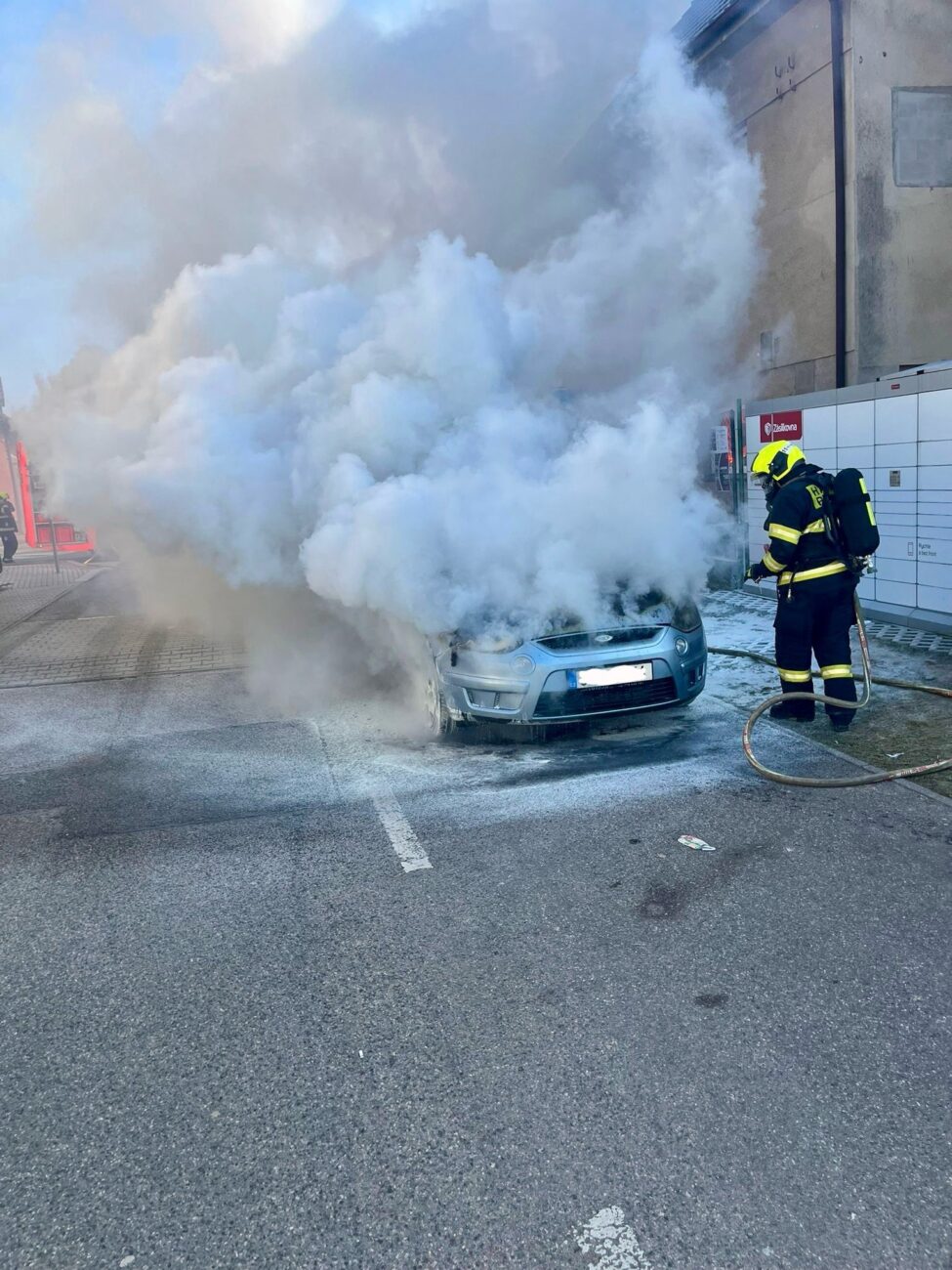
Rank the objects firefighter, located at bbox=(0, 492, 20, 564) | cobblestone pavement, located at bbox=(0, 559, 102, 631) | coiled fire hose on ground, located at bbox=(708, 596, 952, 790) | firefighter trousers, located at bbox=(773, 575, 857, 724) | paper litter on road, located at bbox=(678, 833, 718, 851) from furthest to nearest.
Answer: firefighter, located at bbox=(0, 492, 20, 564) < cobblestone pavement, located at bbox=(0, 559, 102, 631) < firefighter trousers, located at bbox=(773, 575, 857, 724) < coiled fire hose on ground, located at bbox=(708, 596, 952, 790) < paper litter on road, located at bbox=(678, 833, 718, 851)

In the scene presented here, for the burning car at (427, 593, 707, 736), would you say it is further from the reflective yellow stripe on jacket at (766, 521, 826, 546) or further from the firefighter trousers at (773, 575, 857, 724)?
the reflective yellow stripe on jacket at (766, 521, 826, 546)

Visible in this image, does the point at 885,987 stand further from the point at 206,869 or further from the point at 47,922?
the point at 47,922

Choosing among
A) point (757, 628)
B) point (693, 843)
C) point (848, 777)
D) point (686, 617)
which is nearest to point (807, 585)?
point (686, 617)

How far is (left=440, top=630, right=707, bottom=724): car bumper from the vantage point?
17.8ft

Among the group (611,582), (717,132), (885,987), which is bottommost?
(885,987)

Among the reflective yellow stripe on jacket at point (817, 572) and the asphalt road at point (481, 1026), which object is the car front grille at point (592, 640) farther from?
the reflective yellow stripe on jacket at point (817, 572)

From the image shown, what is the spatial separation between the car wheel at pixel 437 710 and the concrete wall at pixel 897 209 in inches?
305

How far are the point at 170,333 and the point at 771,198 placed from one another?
6767mm

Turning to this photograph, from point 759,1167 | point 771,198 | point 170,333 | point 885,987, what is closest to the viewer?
point 759,1167

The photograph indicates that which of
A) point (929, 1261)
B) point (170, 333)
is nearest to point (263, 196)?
point (170, 333)

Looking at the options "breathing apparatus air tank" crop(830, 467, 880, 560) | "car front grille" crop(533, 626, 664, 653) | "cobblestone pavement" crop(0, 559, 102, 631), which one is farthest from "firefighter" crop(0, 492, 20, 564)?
"breathing apparatus air tank" crop(830, 467, 880, 560)

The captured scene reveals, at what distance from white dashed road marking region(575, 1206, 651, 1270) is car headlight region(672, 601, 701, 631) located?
392cm

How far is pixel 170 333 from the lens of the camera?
8273 mm

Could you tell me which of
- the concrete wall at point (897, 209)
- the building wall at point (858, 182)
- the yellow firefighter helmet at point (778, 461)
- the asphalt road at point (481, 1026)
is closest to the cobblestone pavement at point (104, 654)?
the asphalt road at point (481, 1026)
